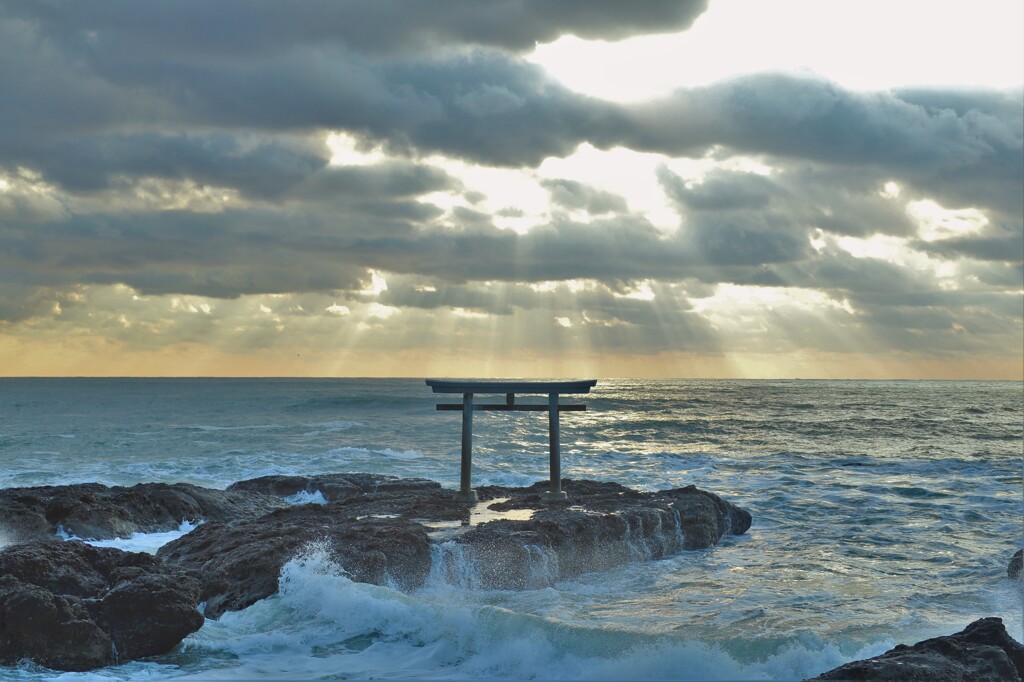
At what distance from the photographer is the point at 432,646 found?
1028 centimetres

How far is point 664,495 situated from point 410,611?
30.1 ft

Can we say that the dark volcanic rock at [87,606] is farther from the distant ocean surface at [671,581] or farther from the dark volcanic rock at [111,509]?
the dark volcanic rock at [111,509]

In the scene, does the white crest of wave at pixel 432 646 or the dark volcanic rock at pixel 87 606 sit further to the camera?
the white crest of wave at pixel 432 646

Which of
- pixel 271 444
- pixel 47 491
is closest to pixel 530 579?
pixel 47 491

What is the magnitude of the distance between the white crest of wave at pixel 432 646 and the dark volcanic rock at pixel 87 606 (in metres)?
0.60

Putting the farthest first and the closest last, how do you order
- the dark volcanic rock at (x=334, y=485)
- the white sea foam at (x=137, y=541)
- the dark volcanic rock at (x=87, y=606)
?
the dark volcanic rock at (x=334, y=485)
the white sea foam at (x=137, y=541)
the dark volcanic rock at (x=87, y=606)

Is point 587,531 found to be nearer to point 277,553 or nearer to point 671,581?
point 671,581

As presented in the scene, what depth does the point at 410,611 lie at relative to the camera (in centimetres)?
1091

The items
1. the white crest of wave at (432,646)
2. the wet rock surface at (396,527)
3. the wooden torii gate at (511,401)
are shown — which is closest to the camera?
the white crest of wave at (432,646)

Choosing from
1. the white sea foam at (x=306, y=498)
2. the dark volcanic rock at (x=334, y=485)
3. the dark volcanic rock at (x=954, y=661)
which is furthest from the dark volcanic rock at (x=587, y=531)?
the dark volcanic rock at (x=954, y=661)

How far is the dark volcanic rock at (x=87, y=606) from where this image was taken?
9.05 m

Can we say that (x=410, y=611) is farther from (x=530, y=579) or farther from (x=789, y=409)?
(x=789, y=409)

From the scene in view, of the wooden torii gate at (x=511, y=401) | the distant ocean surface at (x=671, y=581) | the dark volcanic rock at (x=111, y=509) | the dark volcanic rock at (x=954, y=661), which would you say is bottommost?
the distant ocean surface at (x=671, y=581)

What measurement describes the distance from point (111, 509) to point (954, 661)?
15.6m
